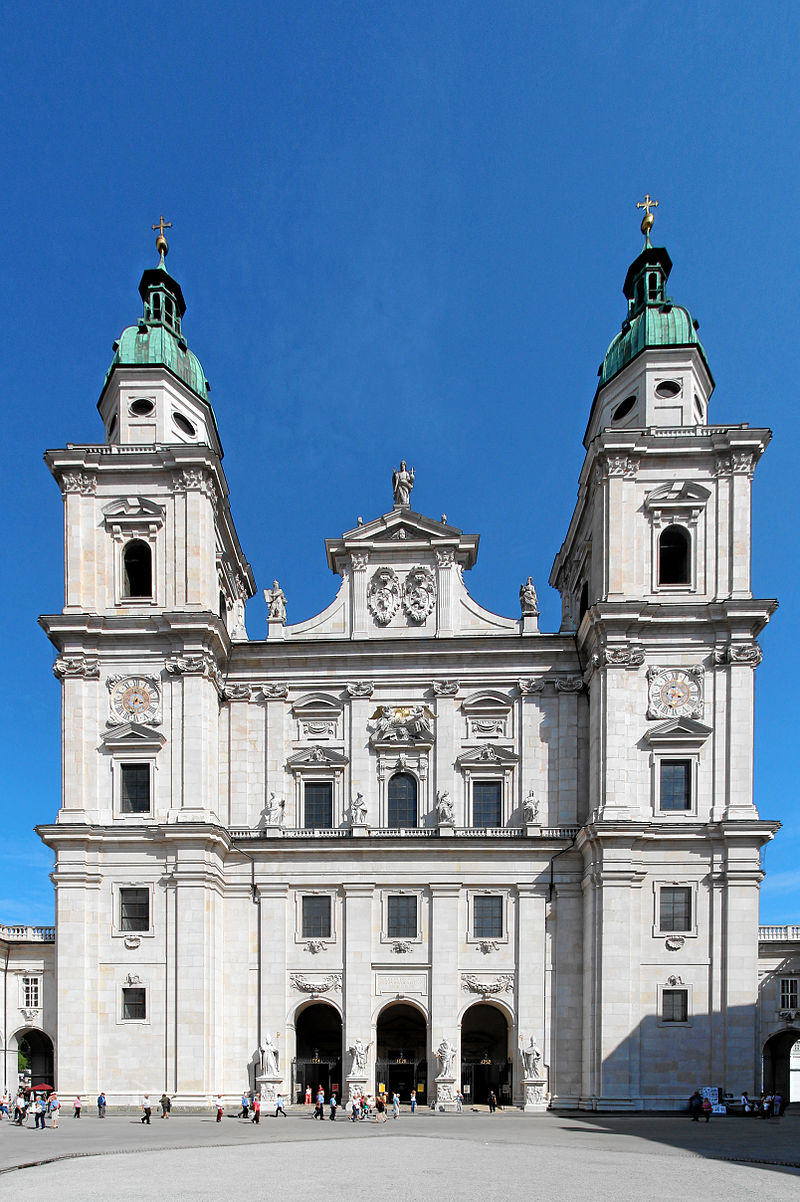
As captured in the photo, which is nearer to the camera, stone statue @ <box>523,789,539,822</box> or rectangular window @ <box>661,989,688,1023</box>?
rectangular window @ <box>661,989,688,1023</box>

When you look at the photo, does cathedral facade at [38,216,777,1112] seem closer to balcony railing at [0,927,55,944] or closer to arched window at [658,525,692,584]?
arched window at [658,525,692,584]

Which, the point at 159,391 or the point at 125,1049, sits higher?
the point at 159,391

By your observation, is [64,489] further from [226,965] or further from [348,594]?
[226,965]

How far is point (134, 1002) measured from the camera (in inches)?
1809

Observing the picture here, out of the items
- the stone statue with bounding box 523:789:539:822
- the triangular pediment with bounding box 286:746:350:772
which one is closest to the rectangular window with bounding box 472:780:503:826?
the stone statue with bounding box 523:789:539:822

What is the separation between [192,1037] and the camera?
45000 millimetres

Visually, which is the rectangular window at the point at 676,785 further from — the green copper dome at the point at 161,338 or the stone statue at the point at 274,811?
the green copper dome at the point at 161,338

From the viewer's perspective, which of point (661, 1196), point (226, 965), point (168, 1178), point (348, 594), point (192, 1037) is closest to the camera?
point (661, 1196)

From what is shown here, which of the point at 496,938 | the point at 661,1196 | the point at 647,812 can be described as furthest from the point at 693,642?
the point at 661,1196

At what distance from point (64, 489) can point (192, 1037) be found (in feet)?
77.1

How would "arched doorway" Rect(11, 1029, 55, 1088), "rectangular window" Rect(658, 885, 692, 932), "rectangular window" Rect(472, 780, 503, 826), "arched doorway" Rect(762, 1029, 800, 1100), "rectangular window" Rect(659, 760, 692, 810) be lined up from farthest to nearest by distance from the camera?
1. "arched doorway" Rect(11, 1029, 55, 1088)
2. "arched doorway" Rect(762, 1029, 800, 1100)
3. "rectangular window" Rect(472, 780, 503, 826)
4. "rectangular window" Rect(659, 760, 692, 810)
5. "rectangular window" Rect(658, 885, 692, 932)

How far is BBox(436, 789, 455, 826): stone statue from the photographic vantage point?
4847 cm

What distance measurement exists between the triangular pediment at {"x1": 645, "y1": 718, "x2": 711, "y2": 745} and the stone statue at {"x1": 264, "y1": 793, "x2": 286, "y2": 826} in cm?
1561

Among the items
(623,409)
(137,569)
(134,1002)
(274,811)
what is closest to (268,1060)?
(134,1002)
